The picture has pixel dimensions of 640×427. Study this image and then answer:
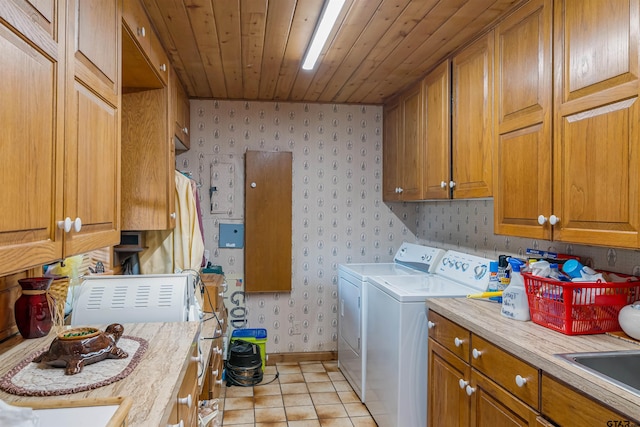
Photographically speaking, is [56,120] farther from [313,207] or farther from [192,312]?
[313,207]

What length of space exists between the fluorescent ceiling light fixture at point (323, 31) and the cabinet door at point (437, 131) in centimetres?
81

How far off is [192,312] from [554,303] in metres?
1.48

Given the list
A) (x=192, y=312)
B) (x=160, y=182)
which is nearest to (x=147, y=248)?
(x=160, y=182)

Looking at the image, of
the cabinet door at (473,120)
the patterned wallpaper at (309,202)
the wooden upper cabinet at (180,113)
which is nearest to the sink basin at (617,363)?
the cabinet door at (473,120)

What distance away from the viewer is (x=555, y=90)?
6.01 ft

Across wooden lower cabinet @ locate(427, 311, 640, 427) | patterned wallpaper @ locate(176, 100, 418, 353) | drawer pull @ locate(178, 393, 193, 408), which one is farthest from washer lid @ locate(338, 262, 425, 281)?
drawer pull @ locate(178, 393, 193, 408)

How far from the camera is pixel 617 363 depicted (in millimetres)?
1465

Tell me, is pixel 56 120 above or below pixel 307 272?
above

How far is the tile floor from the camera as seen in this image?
2910 mm

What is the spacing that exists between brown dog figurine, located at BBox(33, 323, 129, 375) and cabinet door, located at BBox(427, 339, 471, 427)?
1.43m

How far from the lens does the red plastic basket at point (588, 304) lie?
5.47ft

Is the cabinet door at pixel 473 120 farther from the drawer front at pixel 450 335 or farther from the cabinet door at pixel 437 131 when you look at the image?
the drawer front at pixel 450 335

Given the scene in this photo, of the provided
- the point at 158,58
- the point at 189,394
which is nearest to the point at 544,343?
the point at 189,394

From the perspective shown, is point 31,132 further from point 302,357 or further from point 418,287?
point 302,357
